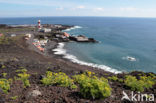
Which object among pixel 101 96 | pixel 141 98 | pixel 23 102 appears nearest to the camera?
pixel 23 102

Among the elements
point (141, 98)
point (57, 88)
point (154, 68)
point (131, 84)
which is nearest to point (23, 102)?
point (57, 88)

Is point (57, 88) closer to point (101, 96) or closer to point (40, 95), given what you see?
point (40, 95)

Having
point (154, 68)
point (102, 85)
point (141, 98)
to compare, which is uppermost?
point (102, 85)

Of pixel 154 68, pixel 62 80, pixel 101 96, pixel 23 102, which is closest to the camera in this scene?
pixel 23 102

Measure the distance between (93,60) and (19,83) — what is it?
25378mm

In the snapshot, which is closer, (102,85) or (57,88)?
(102,85)

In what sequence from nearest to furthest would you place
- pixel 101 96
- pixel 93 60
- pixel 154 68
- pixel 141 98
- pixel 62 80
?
pixel 101 96 → pixel 141 98 → pixel 62 80 → pixel 154 68 → pixel 93 60

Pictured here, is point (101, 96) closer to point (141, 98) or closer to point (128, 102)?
point (128, 102)

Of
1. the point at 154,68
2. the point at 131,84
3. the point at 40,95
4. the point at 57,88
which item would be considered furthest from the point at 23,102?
the point at 154,68

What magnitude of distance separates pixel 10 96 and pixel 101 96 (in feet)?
18.9

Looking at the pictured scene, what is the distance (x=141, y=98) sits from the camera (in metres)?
8.37

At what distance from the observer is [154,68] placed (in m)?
29.7

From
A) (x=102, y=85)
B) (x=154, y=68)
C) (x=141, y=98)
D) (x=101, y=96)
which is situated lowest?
(x=154, y=68)

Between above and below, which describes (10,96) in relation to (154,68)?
above
